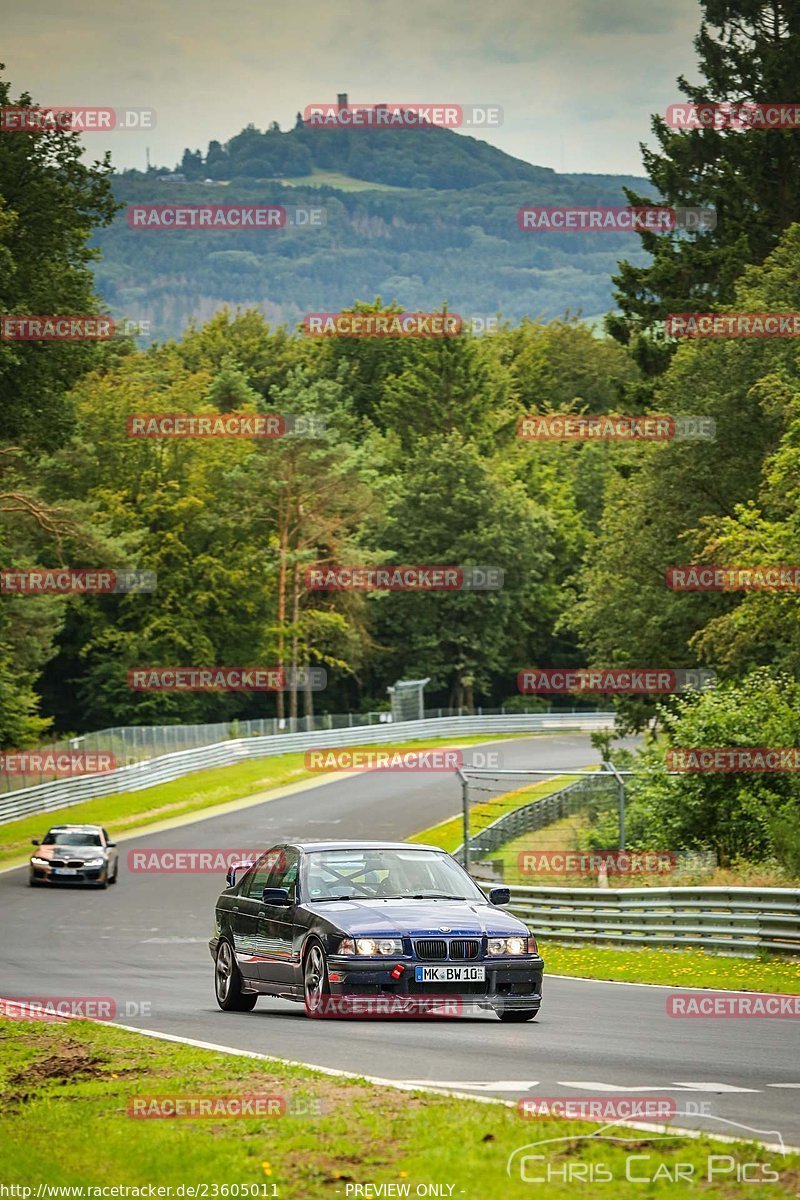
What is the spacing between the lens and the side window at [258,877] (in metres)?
15.9

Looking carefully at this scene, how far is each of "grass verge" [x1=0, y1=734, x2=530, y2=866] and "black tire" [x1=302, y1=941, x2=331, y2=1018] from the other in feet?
109

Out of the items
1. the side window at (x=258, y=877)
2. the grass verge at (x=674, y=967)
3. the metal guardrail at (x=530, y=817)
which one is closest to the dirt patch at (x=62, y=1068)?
the side window at (x=258, y=877)

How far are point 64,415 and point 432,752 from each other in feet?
109

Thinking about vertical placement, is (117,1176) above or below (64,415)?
below

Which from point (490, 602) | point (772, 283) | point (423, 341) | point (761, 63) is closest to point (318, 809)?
point (772, 283)

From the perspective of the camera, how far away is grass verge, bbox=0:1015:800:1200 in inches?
286

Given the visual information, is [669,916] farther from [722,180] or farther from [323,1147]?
[722,180]

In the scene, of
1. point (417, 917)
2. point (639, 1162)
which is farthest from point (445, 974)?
point (639, 1162)

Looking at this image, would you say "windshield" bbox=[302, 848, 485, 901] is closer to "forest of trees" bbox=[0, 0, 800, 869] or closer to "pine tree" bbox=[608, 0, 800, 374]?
"forest of trees" bbox=[0, 0, 800, 869]

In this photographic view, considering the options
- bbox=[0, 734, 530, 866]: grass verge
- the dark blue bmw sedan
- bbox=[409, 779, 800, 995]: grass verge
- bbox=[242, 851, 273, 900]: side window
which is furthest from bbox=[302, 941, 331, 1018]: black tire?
bbox=[0, 734, 530, 866]: grass verge

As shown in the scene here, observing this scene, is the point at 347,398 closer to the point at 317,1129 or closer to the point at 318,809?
the point at 318,809

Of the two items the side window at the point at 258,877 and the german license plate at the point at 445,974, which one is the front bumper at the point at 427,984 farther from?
the side window at the point at 258,877

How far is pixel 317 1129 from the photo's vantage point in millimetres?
8422

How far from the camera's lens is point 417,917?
1398cm
